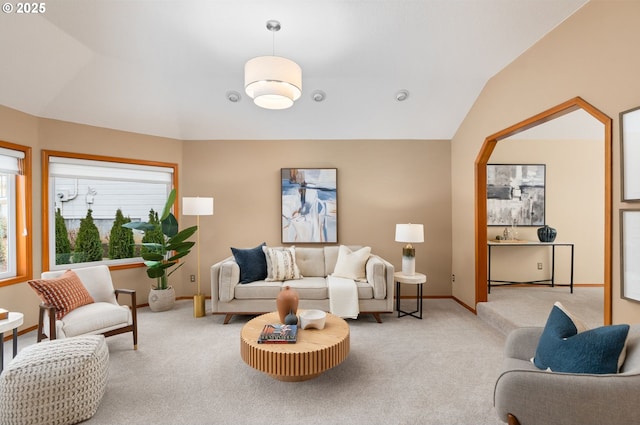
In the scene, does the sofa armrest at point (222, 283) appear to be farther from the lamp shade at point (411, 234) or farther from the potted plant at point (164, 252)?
the lamp shade at point (411, 234)

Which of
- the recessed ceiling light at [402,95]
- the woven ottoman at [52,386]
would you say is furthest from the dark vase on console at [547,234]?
the woven ottoman at [52,386]

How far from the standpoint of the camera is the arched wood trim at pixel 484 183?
2400 millimetres

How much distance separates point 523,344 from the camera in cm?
205

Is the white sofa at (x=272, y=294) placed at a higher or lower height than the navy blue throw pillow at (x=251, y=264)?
lower

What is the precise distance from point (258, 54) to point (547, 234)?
4914mm

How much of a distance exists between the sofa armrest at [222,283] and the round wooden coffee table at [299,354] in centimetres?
129

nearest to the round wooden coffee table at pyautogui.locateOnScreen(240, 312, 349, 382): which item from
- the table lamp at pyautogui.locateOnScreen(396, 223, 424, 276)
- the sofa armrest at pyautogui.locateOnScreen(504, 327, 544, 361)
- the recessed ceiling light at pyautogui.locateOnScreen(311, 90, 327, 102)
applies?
the sofa armrest at pyautogui.locateOnScreen(504, 327, 544, 361)

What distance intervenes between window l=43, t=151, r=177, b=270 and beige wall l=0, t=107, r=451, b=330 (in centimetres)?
53

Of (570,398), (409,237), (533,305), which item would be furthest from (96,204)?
(533,305)

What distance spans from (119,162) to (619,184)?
5.54m

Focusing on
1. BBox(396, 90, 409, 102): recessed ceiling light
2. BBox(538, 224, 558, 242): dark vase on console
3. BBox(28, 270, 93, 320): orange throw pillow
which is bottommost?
BBox(28, 270, 93, 320): orange throw pillow

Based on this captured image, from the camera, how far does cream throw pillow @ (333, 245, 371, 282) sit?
422 centimetres

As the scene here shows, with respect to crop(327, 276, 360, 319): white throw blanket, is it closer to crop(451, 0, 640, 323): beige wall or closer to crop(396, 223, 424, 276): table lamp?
crop(396, 223, 424, 276): table lamp

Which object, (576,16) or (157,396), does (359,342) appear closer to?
(157,396)
